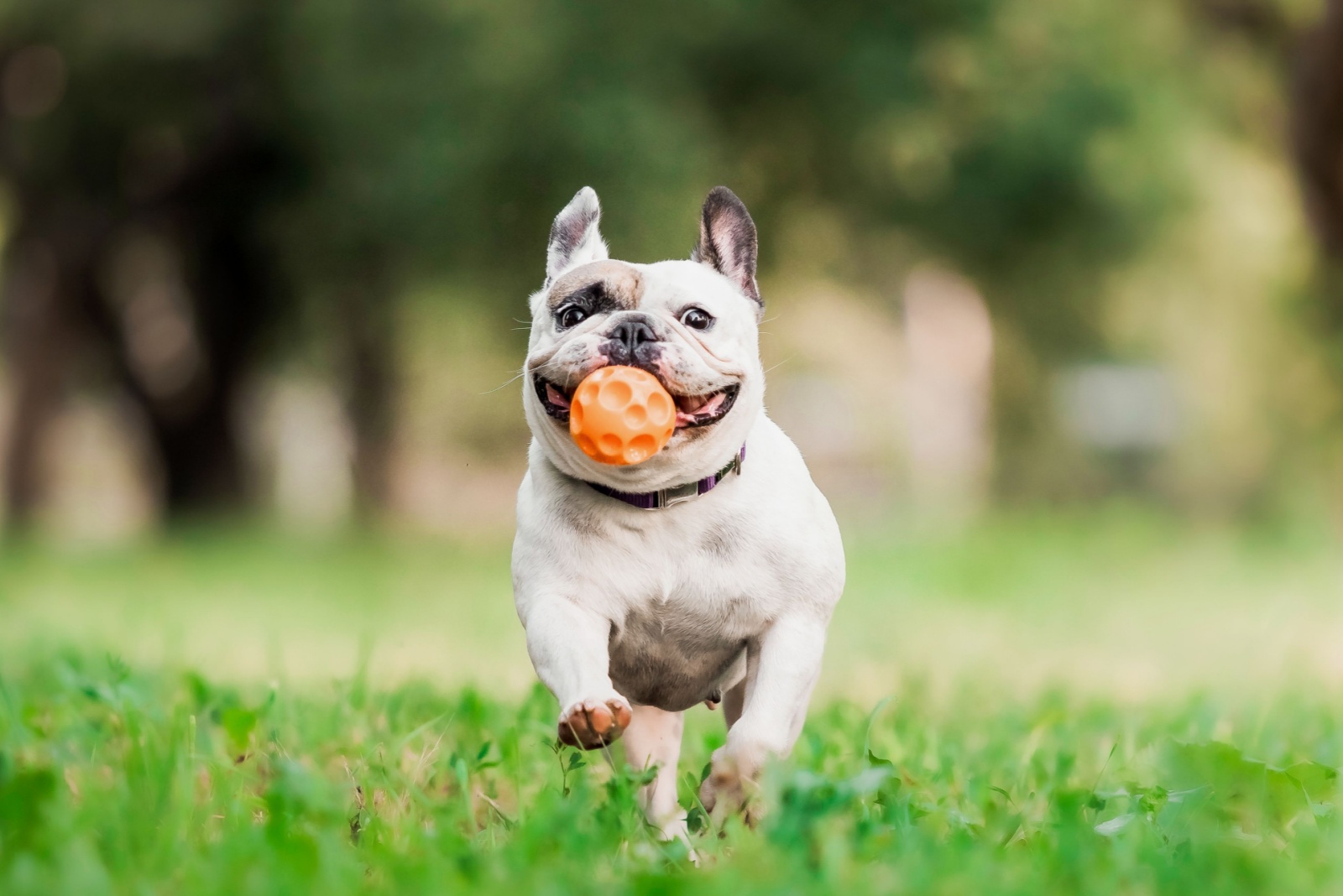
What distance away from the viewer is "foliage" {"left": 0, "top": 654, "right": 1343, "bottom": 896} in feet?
Answer: 6.89

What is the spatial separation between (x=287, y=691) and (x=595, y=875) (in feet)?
5.95

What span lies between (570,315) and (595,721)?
94cm

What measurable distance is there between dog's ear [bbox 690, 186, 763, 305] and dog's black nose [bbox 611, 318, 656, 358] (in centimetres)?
43

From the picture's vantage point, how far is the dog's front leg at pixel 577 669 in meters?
2.38

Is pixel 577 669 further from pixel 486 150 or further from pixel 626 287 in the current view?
pixel 486 150

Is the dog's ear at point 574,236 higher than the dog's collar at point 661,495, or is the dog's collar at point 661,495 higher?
the dog's ear at point 574,236

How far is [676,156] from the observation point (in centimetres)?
977

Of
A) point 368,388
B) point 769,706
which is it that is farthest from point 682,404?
point 368,388

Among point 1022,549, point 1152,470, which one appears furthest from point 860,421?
point 1022,549

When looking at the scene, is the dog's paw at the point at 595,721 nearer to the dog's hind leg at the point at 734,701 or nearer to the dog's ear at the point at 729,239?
the dog's hind leg at the point at 734,701

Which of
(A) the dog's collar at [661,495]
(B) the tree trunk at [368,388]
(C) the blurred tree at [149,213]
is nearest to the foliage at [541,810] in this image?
(A) the dog's collar at [661,495]

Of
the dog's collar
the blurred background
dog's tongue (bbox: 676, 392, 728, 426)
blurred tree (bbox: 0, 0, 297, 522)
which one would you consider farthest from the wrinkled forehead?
blurred tree (bbox: 0, 0, 297, 522)

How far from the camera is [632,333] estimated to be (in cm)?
274

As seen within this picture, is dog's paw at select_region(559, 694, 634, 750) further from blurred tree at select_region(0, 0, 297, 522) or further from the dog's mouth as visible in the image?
blurred tree at select_region(0, 0, 297, 522)
